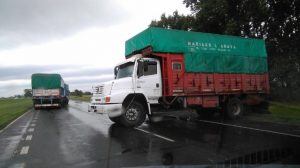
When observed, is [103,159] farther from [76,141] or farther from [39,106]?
[39,106]

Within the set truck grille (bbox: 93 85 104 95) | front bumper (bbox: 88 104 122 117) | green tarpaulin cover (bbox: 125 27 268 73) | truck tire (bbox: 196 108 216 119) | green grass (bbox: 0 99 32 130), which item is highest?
green tarpaulin cover (bbox: 125 27 268 73)

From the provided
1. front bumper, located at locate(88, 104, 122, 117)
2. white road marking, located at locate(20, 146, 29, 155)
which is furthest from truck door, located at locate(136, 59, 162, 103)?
white road marking, located at locate(20, 146, 29, 155)

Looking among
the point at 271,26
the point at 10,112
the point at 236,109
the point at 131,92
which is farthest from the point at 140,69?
the point at 10,112

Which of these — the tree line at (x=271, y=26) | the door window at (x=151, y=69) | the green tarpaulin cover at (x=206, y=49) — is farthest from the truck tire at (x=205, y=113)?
the tree line at (x=271, y=26)

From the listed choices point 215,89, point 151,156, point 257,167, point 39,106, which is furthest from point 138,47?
point 39,106

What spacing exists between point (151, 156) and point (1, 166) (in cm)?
311

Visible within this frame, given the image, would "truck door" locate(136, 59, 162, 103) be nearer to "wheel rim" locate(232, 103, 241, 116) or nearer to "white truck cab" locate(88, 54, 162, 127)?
"white truck cab" locate(88, 54, 162, 127)

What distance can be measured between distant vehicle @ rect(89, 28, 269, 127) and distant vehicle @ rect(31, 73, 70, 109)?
18.0 m

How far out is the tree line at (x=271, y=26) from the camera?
2402 centimetres

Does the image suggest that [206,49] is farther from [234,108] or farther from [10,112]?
[10,112]

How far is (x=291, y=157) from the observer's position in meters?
6.59

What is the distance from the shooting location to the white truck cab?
12531 millimetres

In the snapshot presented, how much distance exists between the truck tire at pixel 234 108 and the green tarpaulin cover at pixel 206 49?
145 centimetres

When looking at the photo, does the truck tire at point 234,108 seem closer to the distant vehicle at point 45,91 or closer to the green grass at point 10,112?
the green grass at point 10,112
